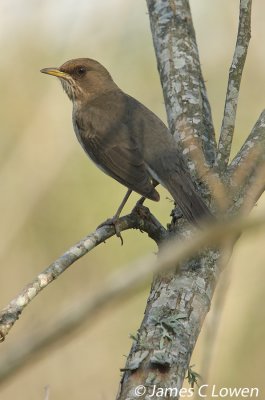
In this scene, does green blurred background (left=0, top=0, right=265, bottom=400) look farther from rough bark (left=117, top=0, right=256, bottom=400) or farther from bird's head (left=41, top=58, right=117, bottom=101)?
rough bark (left=117, top=0, right=256, bottom=400)

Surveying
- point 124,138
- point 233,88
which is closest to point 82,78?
point 124,138

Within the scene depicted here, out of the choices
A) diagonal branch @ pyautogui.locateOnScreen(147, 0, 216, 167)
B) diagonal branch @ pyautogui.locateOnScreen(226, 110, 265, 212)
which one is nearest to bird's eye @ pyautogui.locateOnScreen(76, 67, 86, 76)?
diagonal branch @ pyautogui.locateOnScreen(147, 0, 216, 167)

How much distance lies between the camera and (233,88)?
12.8ft

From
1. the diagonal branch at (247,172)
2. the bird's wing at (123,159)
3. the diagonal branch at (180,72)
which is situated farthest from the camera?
the bird's wing at (123,159)

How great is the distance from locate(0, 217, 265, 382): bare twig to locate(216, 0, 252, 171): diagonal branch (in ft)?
7.81

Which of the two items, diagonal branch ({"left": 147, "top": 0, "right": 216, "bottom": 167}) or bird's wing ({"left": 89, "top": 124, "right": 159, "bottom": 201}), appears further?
bird's wing ({"left": 89, "top": 124, "right": 159, "bottom": 201})

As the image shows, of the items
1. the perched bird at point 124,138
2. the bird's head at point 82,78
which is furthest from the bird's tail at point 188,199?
the bird's head at point 82,78

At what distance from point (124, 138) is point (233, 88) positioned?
1.30m

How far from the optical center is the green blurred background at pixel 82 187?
19.4 ft

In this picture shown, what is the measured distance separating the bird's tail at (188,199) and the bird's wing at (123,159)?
197mm

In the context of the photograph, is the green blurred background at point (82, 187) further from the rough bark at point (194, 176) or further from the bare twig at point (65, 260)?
the bare twig at point (65, 260)

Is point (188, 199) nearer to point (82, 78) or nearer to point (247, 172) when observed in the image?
point (247, 172)

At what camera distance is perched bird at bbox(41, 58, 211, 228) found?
14.2 feet

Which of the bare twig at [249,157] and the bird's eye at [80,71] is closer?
the bare twig at [249,157]
